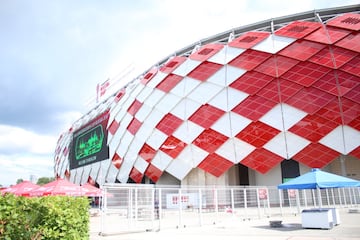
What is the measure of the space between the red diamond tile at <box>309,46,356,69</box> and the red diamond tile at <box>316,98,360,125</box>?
9.53 feet

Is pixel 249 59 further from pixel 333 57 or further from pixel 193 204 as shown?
pixel 193 204

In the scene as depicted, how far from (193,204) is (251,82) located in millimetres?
15050

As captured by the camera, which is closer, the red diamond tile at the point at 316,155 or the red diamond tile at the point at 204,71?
the red diamond tile at the point at 316,155

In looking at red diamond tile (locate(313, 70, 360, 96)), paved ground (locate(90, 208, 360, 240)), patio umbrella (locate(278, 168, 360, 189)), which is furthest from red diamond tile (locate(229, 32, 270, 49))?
paved ground (locate(90, 208, 360, 240))

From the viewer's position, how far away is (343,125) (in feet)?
76.3

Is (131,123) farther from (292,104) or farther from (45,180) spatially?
(45,180)

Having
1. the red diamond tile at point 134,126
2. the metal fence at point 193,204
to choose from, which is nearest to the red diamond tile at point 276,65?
the metal fence at point 193,204

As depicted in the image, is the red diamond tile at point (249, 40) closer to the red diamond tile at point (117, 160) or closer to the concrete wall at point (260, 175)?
the concrete wall at point (260, 175)

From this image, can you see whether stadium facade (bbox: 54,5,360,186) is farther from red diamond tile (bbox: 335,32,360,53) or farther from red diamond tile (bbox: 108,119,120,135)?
red diamond tile (bbox: 108,119,120,135)

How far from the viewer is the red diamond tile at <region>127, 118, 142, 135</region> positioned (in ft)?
111

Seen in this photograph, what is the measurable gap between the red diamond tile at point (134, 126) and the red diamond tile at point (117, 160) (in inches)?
149

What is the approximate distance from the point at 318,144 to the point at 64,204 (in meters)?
22.2

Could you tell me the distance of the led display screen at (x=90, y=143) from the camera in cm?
4188

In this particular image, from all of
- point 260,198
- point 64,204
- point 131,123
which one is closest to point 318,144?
point 260,198
